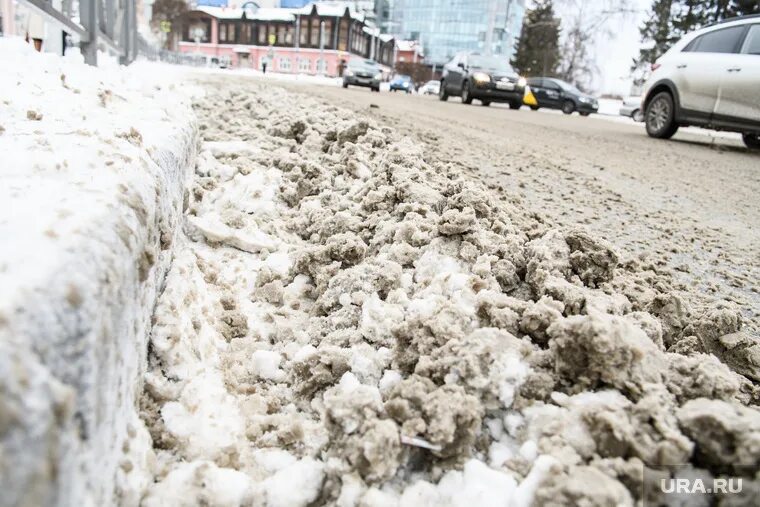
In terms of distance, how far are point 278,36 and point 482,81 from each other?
57420mm

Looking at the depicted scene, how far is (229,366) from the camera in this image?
5.83 ft

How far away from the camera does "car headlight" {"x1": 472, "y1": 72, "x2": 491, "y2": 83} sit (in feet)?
47.0

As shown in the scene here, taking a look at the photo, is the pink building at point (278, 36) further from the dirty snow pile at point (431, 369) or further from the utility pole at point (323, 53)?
the dirty snow pile at point (431, 369)

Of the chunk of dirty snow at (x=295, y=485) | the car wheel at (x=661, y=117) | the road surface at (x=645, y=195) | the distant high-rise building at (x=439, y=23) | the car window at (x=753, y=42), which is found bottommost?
the chunk of dirty snow at (x=295, y=485)

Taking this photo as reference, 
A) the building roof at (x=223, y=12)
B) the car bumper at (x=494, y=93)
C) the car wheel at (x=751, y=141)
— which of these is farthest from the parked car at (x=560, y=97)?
the building roof at (x=223, y=12)

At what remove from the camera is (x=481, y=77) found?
47.1 feet

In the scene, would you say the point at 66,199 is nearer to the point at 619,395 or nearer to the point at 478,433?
the point at 478,433

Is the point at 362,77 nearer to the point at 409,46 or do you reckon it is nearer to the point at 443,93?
the point at 443,93

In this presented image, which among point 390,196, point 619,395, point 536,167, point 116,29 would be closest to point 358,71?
point 116,29

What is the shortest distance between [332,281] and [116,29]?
6.64m

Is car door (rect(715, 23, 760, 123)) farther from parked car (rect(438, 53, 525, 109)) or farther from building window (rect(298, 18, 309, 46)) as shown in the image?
building window (rect(298, 18, 309, 46))

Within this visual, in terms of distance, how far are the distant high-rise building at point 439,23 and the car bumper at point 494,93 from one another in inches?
2620

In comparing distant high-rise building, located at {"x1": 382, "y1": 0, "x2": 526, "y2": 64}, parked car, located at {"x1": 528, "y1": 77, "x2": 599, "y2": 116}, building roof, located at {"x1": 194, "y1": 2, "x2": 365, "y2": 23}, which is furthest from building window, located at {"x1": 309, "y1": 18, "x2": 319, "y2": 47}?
parked car, located at {"x1": 528, "y1": 77, "x2": 599, "y2": 116}

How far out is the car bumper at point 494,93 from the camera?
1439cm
